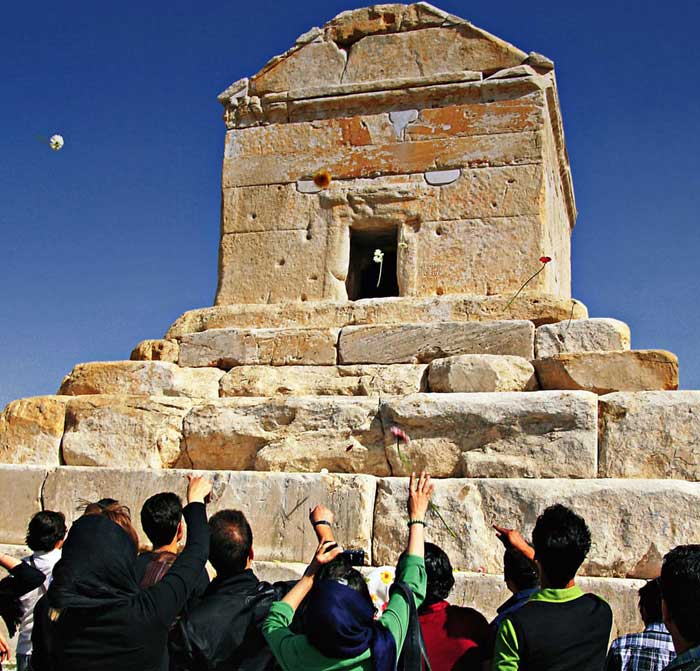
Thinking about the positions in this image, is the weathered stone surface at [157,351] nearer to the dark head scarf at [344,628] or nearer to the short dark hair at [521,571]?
the short dark hair at [521,571]

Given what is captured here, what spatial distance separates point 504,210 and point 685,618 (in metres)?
6.22

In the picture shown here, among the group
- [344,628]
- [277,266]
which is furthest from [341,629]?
[277,266]

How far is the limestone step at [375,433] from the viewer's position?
5.54 metres

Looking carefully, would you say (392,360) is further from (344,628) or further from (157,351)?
(344,628)

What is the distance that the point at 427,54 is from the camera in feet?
28.5

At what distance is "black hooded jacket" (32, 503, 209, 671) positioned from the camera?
8.77 feet

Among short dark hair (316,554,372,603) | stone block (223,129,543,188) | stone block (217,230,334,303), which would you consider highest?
stone block (223,129,543,188)

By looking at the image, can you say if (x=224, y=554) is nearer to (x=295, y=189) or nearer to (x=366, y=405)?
(x=366, y=405)

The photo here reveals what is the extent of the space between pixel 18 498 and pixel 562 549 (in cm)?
484

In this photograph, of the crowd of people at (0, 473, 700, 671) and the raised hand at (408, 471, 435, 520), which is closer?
the crowd of people at (0, 473, 700, 671)

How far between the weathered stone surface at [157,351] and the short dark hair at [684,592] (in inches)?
232

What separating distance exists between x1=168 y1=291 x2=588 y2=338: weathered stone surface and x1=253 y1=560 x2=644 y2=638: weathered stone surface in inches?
104

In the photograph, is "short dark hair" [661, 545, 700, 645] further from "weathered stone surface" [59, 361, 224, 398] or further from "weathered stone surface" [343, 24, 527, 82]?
"weathered stone surface" [343, 24, 527, 82]

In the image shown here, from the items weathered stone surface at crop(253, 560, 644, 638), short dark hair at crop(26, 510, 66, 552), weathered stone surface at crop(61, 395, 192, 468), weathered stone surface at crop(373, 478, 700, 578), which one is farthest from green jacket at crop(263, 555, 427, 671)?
weathered stone surface at crop(61, 395, 192, 468)
